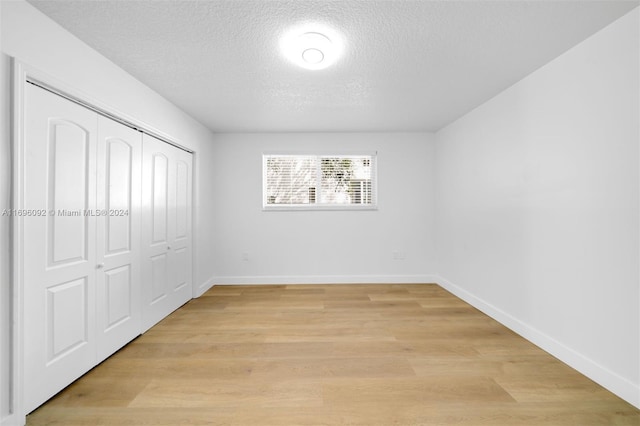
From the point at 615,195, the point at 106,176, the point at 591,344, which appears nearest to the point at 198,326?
the point at 106,176

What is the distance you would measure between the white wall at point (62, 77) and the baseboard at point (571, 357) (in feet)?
11.9

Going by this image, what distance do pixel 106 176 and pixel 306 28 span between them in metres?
1.93

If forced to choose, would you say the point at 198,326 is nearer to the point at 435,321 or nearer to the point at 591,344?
the point at 435,321

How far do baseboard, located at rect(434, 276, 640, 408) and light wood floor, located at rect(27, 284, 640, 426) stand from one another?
59 mm

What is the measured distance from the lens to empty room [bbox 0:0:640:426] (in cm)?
172

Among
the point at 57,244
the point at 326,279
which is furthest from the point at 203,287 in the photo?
the point at 57,244

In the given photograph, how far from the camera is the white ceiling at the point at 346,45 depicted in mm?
1760

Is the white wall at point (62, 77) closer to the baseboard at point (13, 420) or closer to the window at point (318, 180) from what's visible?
the baseboard at point (13, 420)

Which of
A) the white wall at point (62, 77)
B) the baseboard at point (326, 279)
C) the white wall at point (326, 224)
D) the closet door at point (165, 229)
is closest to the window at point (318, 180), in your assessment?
the white wall at point (326, 224)

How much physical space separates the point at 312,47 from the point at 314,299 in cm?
297

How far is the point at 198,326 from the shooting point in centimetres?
303

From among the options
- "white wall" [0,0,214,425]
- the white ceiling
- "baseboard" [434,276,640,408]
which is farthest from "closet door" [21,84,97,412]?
"baseboard" [434,276,640,408]

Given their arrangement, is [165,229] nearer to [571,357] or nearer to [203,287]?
[203,287]

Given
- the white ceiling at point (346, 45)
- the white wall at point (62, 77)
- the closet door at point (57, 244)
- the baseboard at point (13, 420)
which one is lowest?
the baseboard at point (13, 420)
